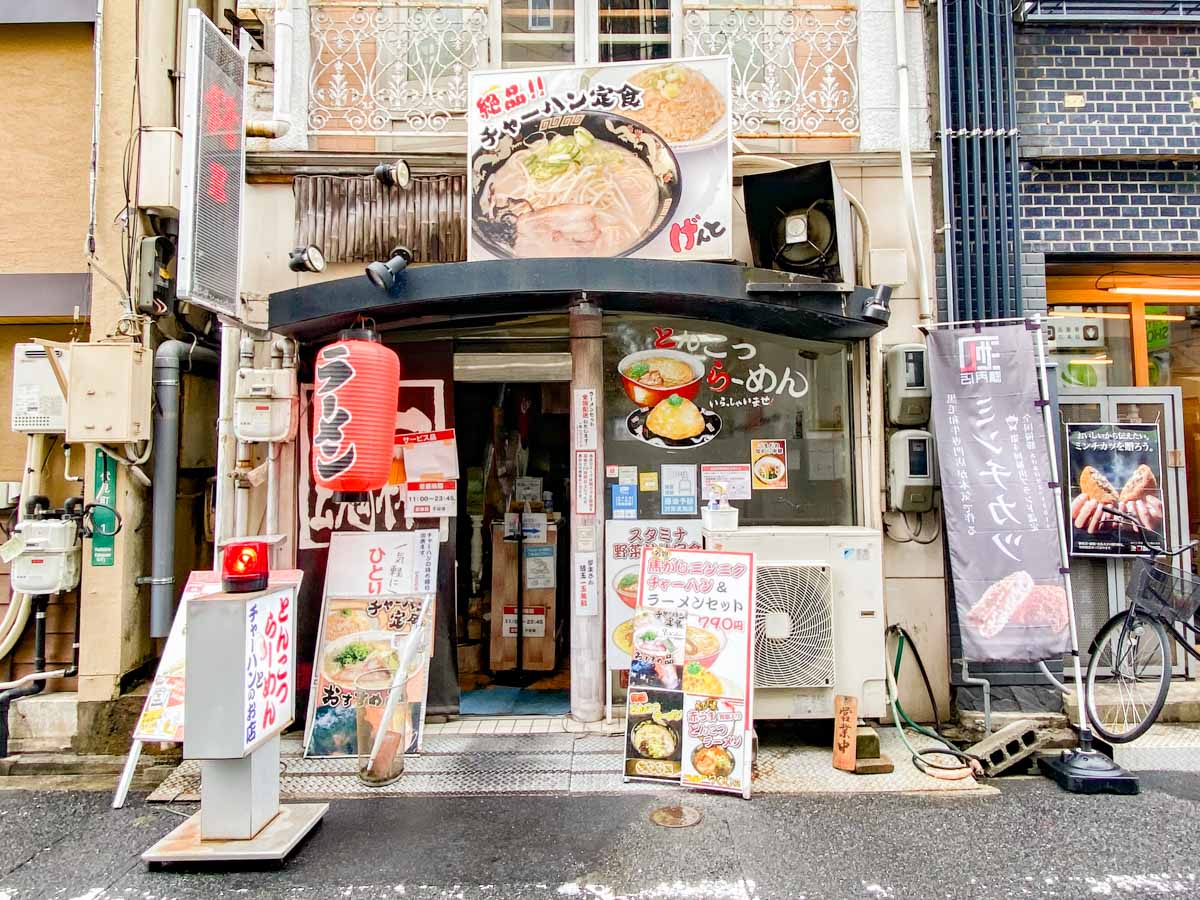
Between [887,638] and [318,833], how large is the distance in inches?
187

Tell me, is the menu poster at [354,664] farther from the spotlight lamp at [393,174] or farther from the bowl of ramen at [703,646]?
the spotlight lamp at [393,174]

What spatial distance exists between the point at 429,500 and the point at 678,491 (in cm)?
228

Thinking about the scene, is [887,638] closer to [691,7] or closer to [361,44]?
[691,7]

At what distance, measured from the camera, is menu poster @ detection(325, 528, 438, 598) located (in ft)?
20.7

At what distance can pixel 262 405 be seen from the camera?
244 inches

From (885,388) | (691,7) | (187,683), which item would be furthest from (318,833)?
(691,7)

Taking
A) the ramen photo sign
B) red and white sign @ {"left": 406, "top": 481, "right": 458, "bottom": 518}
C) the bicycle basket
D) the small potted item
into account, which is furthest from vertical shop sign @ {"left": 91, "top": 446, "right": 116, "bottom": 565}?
the bicycle basket

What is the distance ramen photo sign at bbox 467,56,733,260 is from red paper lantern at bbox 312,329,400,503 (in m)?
1.64

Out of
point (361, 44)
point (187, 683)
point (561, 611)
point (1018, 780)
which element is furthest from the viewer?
point (561, 611)

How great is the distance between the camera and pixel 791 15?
681 cm

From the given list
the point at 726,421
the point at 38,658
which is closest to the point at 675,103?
the point at 726,421

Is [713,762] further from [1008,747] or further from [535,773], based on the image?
[1008,747]

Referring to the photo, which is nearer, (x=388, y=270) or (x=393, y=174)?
(x=388, y=270)

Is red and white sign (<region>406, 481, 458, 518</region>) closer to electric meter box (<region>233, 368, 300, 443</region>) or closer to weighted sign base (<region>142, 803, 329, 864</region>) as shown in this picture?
electric meter box (<region>233, 368, 300, 443</region>)
